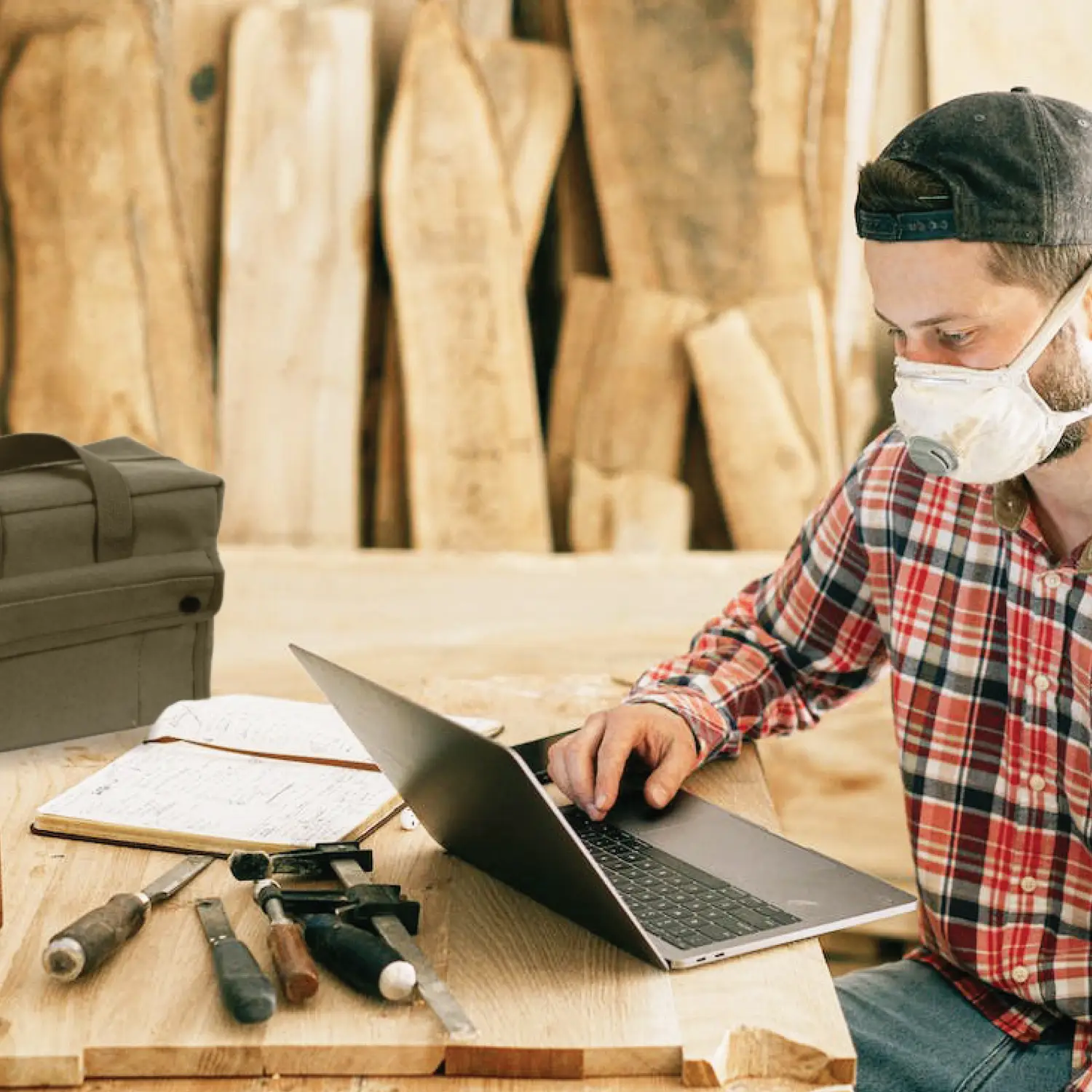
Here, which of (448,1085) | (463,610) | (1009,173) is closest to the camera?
(448,1085)

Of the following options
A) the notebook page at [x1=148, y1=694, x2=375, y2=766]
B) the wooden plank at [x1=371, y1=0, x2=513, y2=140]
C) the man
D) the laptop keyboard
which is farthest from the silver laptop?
the wooden plank at [x1=371, y1=0, x2=513, y2=140]

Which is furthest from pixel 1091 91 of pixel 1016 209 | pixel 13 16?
pixel 13 16

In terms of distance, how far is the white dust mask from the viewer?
1.39 m

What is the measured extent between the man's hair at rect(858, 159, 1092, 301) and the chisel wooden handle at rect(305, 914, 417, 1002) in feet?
2.70

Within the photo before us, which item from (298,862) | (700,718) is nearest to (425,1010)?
(298,862)

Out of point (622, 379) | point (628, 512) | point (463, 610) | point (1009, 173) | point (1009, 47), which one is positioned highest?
point (1009, 47)

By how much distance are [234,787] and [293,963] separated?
0.40 meters

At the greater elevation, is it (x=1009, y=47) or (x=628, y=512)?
(x=1009, y=47)

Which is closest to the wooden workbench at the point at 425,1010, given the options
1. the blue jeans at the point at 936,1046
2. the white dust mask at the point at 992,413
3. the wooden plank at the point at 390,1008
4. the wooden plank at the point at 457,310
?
the wooden plank at the point at 390,1008

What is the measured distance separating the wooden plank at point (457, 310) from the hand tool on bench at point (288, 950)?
1693 millimetres

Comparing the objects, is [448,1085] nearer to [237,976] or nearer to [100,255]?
[237,976]

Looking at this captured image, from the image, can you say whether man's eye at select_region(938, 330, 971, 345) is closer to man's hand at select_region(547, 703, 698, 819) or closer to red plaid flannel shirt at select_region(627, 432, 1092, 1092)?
red plaid flannel shirt at select_region(627, 432, 1092, 1092)

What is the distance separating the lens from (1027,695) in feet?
4.84

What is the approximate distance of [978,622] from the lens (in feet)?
5.04
